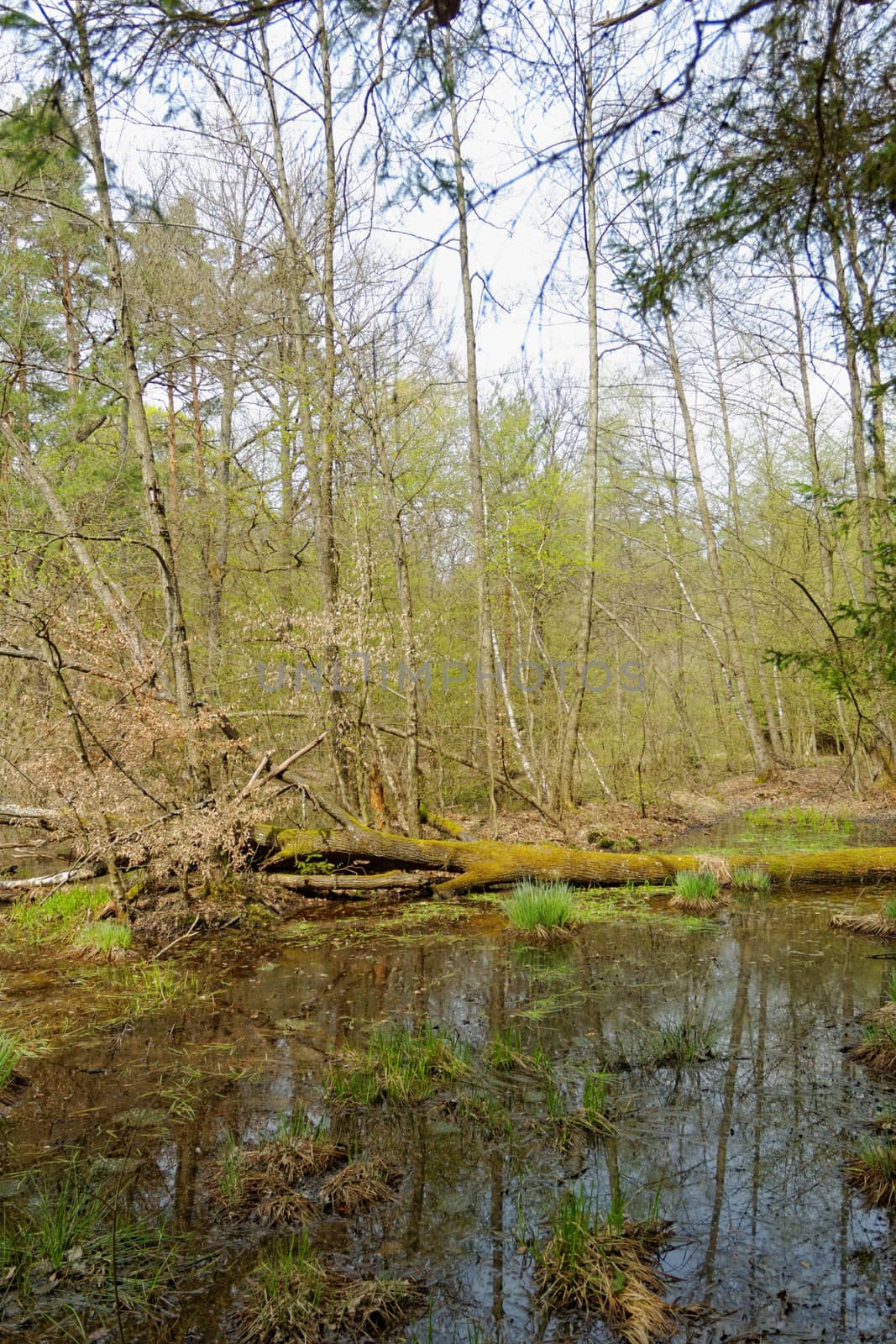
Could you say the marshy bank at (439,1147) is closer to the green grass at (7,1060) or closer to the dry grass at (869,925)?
the green grass at (7,1060)

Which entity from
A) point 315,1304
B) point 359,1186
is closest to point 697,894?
point 359,1186

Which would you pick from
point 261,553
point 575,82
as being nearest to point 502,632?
point 261,553

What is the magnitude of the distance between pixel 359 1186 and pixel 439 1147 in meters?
0.49

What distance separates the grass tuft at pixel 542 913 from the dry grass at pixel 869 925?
225cm

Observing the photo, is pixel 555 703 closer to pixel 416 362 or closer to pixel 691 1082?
pixel 416 362

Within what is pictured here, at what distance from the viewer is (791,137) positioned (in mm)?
2932

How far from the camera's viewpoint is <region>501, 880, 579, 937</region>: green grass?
6883 millimetres

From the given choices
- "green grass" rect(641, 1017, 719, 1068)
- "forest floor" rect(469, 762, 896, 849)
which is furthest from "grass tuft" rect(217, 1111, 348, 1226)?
"forest floor" rect(469, 762, 896, 849)

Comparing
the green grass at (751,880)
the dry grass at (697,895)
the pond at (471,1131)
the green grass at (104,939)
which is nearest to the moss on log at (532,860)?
the green grass at (751,880)

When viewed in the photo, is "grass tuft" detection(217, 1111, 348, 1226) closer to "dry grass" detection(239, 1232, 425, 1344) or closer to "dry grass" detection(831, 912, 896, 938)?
"dry grass" detection(239, 1232, 425, 1344)

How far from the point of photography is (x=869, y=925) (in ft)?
21.9

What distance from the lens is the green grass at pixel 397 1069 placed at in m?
3.87

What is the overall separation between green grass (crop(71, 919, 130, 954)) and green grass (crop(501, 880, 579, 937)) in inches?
125

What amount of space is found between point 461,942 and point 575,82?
603 centimetres
